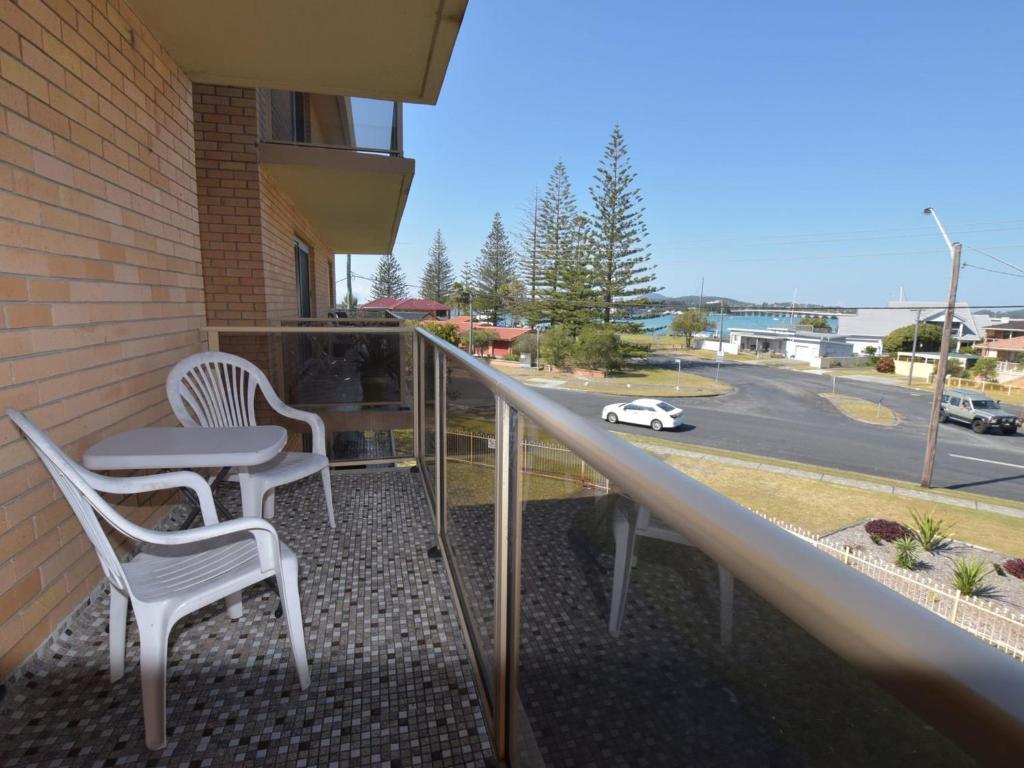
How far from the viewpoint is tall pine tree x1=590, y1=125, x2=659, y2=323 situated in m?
Result: 33.4

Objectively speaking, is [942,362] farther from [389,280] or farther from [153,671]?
[389,280]

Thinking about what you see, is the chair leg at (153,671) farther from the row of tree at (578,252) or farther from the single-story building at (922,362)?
the single-story building at (922,362)

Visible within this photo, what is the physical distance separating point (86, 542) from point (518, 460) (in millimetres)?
1901

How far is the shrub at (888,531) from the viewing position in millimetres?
11930

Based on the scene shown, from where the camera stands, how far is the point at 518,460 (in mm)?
1194

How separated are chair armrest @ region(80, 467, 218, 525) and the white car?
21.7 m

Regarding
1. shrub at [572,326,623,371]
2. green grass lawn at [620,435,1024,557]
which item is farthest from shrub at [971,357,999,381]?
green grass lawn at [620,435,1024,557]

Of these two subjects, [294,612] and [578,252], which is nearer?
[294,612]

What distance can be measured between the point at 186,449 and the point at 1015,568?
14.3 m

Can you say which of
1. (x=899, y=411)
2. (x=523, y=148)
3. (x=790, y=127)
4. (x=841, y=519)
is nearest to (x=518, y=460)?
(x=841, y=519)

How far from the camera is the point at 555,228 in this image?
38625 mm

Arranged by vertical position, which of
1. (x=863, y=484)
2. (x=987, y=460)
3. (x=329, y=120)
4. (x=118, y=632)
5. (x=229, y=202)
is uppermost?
(x=329, y=120)

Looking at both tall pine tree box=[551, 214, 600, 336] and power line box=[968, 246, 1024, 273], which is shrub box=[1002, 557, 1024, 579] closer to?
power line box=[968, 246, 1024, 273]

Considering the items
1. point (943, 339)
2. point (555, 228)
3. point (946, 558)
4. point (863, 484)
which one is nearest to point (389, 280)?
point (555, 228)
